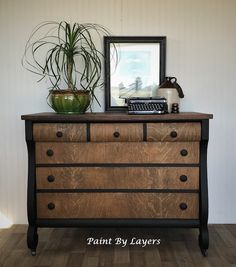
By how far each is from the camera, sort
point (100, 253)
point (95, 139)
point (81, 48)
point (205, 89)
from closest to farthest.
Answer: point (95, 139) < point (100, 253) < point (81, 48) < point (205, 89)

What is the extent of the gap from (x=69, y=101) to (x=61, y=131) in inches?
10.1

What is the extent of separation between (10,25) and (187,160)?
1.78 metres

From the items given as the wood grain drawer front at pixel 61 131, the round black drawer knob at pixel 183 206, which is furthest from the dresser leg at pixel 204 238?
→ the wood grain drawer front at pixel 61 131

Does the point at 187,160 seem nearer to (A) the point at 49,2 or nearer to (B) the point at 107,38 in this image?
(B) the point at 107,38

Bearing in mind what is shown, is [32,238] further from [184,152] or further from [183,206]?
[184,152]

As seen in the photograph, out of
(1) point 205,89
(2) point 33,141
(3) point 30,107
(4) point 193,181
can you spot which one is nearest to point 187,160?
(4) point 193,181

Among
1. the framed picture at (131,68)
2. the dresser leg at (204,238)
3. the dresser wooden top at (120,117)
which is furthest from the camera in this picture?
the framed picture at (131,68)

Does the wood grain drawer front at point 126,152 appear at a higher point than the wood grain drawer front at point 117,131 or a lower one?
lower

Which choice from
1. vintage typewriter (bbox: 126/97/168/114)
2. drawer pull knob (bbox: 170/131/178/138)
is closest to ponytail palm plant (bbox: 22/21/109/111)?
vintage typewriter (bbox: 126/97/168/114)

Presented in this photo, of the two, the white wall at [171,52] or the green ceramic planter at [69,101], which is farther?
the white wall at [171,52]

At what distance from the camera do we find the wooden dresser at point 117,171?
2020mm

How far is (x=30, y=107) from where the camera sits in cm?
263

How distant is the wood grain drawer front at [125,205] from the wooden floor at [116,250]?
11.4 inches

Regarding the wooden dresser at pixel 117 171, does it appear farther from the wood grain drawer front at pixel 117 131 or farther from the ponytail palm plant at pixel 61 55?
the ponytail palm plant at pixel 61 55
